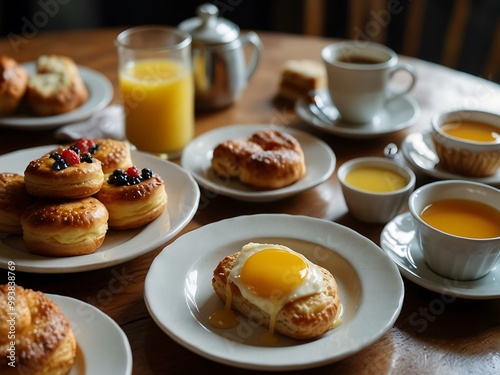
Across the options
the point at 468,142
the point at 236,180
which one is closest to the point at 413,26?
the point at 468,142

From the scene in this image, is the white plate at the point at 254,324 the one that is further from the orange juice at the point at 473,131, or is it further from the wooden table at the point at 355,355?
the orange juice at the point at 473,131

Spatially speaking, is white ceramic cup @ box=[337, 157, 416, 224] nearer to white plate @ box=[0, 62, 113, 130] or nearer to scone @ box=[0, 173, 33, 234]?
scone @ box=[0, 173, 33, 234]

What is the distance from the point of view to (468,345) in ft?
4.41

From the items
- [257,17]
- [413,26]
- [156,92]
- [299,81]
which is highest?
[156,92]

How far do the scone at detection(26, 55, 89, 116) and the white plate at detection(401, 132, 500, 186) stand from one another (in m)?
1.22

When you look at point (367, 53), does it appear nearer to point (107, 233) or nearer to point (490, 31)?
point (107, 233)

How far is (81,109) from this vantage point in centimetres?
231

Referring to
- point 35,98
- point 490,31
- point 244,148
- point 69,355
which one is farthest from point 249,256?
point 490,31

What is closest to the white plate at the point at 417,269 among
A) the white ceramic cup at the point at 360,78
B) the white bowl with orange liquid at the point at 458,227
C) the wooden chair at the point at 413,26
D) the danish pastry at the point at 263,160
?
the white bowl with orange liquid at the point at 458,227

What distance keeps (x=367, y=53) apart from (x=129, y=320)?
146cm

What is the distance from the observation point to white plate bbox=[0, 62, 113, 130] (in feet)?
7.08

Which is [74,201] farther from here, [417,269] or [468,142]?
→ [468,142]

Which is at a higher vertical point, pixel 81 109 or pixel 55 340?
pixel 55 340

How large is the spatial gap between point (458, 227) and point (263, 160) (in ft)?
1.96
